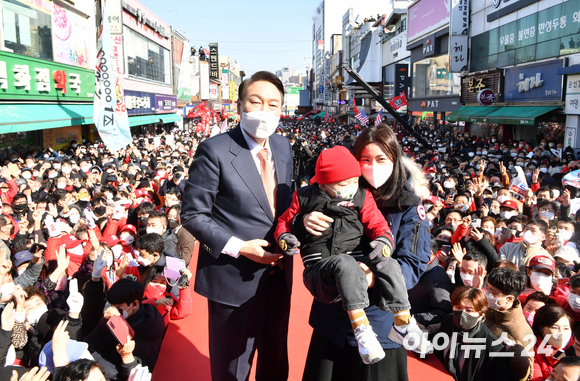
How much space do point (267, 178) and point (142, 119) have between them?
27.1 meters

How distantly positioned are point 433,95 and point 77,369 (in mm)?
35257

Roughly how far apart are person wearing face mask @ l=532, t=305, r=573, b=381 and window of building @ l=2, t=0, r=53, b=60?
1664 cm

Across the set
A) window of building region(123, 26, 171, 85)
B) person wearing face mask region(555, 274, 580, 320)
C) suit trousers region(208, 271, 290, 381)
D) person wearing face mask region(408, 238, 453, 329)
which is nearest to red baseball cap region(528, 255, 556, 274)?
person wearing face mask region(555, 274, 580, 320)

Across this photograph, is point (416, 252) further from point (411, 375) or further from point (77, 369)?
point (77, 369)

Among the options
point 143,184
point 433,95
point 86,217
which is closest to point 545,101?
point 433,95

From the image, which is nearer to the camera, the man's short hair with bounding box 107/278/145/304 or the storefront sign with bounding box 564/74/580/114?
the man's short hair with bounding box 107/278/145/304

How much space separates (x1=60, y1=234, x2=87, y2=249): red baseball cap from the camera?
5395 millimetres

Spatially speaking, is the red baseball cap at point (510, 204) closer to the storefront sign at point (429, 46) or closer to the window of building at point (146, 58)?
the window of building at point (146, 58)

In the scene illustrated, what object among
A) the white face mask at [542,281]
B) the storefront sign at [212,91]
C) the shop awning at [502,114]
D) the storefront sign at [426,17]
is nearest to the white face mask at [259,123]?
the white face mask at [542,281]

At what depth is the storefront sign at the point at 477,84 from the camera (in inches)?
912

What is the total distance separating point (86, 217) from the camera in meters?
6.53

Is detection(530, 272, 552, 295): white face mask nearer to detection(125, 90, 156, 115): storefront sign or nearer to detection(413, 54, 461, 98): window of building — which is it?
detection(125, 90, 156, 115): storefront sign

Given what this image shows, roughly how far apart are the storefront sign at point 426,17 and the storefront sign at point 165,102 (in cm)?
2102

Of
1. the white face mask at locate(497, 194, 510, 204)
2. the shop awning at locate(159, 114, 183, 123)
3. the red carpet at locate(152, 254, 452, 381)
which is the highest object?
the shop awning at locate(159, 114, 183, 123)
